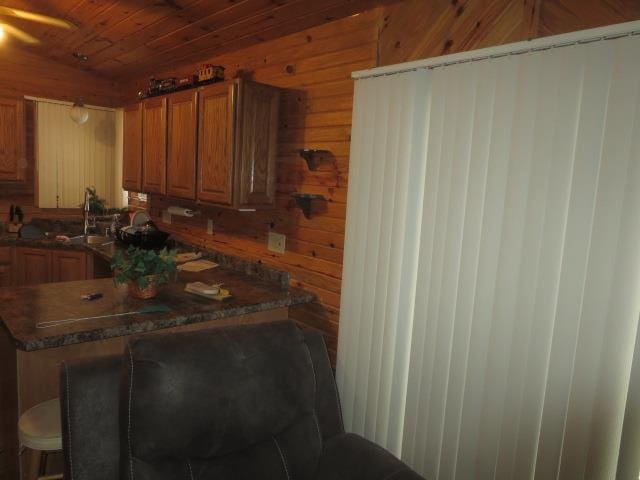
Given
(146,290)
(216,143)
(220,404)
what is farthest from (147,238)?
(220,404)

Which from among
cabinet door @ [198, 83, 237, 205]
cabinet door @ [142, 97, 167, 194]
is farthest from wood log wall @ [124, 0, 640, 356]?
cabinet door @ [142, 97, 167, 194]

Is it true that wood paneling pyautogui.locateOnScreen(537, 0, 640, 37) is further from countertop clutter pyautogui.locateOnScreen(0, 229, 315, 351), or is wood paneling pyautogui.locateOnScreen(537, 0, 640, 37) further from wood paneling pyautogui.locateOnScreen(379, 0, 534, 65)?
countertop clutter pyautogui.locateOnScreen(0, 229, 315, 351)

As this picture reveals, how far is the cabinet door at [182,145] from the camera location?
3006 millimetres

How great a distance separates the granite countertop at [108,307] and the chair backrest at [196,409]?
0.48 meters

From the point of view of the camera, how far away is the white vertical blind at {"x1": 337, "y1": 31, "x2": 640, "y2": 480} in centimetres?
140

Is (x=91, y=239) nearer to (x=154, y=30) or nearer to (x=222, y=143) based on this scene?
(x=154, y=30)

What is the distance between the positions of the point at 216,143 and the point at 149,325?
1230 mm

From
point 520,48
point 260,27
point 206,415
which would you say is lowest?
point 206,415

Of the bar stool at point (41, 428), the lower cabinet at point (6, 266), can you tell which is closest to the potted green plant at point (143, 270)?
the bar stool at point (41, 428)

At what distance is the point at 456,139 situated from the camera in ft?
5.89

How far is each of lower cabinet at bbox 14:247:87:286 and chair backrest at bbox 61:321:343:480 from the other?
2.80m

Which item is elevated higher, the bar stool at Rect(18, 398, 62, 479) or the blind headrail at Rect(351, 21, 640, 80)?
the blind headrail at Rect(351, 21, 640, 80)

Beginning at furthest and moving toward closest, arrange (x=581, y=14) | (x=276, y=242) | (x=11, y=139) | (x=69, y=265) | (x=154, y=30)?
(x=11, y=139), (x=69, y=265), (x=154, y=30), (x=276, y=242), (x=581, y=14)

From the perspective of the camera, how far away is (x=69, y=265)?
12.8ft
